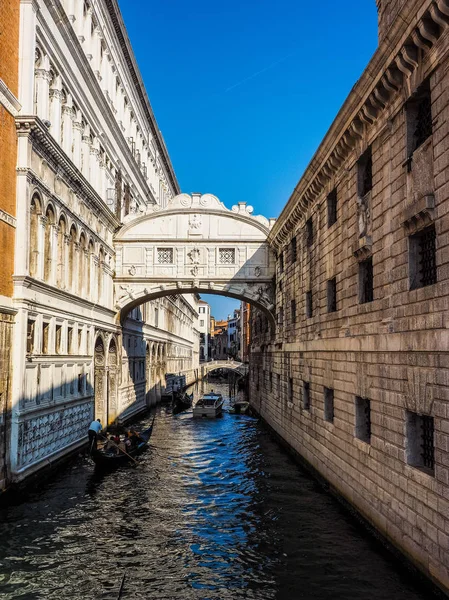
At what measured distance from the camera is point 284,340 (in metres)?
22.0

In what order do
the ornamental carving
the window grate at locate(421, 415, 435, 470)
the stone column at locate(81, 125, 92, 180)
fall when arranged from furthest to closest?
1. the stone column at locate(81, 125, 92, 180)
2. the ornamental carving
3. the window grate at locate(421, 415, 435, 470)

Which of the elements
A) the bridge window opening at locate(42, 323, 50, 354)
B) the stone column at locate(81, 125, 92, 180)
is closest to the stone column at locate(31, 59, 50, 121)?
the stone column at locate(81, 125, 92, 180)

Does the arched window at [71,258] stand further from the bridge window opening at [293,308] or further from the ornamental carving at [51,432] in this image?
the bridge window opening at [293,308]

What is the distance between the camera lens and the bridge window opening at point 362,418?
452 inches

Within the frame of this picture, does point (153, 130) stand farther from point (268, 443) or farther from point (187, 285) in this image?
point (268, 443)

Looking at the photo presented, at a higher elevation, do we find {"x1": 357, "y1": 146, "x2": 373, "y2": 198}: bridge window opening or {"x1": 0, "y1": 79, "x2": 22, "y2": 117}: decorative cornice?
{"x1": 0, "y1": 79, "x2": 22, "y2": 117}: decorative cornice

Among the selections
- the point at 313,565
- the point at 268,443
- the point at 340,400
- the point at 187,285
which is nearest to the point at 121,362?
the point at 187,285

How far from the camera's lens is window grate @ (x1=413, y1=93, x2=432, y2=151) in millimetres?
8883

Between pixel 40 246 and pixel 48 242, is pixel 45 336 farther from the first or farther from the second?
pixel 48 242

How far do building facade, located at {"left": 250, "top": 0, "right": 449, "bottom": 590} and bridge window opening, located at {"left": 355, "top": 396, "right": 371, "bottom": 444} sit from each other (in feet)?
0.13

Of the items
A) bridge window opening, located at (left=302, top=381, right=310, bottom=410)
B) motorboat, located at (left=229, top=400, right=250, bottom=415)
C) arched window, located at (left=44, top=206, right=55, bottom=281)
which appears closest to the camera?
arched window, located at (left=44, top=206, right=55, bottom=281)

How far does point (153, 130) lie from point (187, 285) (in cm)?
1691

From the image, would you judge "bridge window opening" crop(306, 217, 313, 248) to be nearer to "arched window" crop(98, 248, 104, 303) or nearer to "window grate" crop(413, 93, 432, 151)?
"window grate" crop(413, 93, 432, 151)

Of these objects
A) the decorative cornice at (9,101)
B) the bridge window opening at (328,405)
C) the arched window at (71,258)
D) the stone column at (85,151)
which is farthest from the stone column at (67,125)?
the bridge window opening at (328,405)
